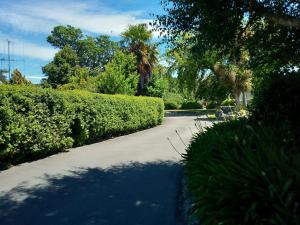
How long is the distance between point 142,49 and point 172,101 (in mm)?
18832

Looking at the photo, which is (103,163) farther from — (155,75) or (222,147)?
(155,75)

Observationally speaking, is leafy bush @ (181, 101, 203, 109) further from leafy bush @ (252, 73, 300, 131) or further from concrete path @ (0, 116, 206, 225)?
leafy bush @ (252, 73, 300, 131)

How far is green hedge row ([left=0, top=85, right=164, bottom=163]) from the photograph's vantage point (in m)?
11.4

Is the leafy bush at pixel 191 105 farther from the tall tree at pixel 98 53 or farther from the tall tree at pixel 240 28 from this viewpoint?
the tall tree at pixel 240 28

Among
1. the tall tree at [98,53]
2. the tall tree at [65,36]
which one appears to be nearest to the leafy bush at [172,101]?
the tall tree at [98,53]

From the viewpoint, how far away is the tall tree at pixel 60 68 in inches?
2841

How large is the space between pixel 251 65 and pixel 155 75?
39278 mm

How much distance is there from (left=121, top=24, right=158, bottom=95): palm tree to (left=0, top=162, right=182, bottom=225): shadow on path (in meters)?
34.1

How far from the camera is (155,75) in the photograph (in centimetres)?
4947

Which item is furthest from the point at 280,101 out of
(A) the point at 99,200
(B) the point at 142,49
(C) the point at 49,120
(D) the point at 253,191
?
(B) the point at 142,49

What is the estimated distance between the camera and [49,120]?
13.5 meters

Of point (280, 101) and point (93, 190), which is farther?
point (280, 101)

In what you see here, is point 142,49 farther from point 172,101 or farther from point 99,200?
point 99,200

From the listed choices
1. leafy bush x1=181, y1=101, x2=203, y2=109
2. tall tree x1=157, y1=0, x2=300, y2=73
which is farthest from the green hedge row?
leafy bush x1=181, y1=101, x2=203, y2=109
